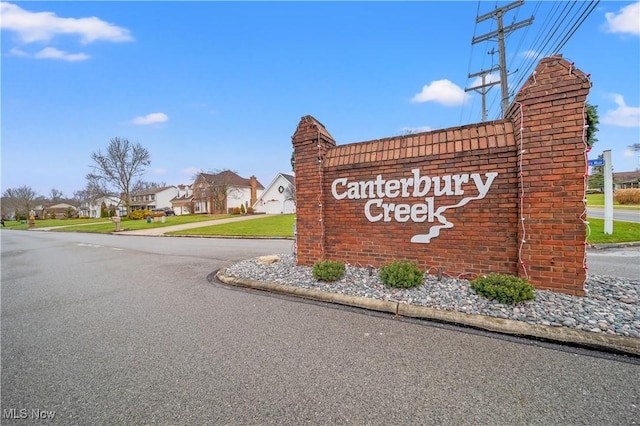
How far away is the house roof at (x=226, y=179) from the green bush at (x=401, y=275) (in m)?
42.1

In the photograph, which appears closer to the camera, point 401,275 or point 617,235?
point 401,275

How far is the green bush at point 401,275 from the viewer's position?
Answer: 4.51 metres

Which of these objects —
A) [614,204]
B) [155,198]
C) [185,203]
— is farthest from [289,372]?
[155,198]

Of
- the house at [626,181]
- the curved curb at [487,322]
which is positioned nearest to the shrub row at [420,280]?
the curved curb at [487,322]

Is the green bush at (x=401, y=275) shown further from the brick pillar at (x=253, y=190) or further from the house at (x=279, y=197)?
the brick pillar at (x=253, y=190)

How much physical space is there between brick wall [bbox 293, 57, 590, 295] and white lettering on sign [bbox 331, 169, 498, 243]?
0.02m

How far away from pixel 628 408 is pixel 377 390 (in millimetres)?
1871

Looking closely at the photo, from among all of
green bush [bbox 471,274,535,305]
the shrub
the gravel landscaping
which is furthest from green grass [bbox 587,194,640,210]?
green bush [bbox 471,274,535,305]

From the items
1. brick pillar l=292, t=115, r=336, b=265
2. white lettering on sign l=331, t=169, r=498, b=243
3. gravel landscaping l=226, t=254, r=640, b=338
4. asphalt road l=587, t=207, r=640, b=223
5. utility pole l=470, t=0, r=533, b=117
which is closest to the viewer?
gravel landscaping l=226, t=254, r=640, b=338

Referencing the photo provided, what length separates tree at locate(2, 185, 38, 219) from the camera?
216ft

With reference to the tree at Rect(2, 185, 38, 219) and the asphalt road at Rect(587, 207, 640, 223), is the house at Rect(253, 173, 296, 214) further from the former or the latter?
the tree at Rect(2, 185, 38, 219)

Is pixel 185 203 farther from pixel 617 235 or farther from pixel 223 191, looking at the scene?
pixel 617 235

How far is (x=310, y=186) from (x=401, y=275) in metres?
2.72

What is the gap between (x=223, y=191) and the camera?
43.0 m
